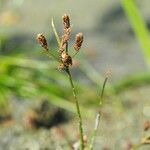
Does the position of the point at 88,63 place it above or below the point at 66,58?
above

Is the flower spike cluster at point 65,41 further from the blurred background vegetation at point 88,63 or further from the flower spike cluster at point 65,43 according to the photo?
the blurred background vegetation at point 88,63

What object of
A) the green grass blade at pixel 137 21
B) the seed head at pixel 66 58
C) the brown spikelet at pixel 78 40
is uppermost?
the green grass blade at pixel 137 21

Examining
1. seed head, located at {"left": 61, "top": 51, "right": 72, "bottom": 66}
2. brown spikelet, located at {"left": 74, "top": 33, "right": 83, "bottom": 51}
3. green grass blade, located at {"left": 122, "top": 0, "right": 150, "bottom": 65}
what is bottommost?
seed head, located at {"left": 61, "top": 51, "right": 72, "bottom": 66}

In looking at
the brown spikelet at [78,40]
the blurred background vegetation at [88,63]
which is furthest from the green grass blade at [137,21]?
the brown spikelet at [78,40]

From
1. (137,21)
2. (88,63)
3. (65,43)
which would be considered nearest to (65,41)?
(65,43)

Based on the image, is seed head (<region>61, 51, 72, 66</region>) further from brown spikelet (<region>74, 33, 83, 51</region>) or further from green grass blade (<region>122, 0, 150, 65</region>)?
green grass blade (<region>122, 0, 150, 65</region>)

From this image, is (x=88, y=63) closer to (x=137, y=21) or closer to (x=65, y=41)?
(x=137, y=21)

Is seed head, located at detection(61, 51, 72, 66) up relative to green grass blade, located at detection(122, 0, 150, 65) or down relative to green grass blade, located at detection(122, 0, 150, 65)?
down

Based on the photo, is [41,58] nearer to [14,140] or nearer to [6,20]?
[6,20]

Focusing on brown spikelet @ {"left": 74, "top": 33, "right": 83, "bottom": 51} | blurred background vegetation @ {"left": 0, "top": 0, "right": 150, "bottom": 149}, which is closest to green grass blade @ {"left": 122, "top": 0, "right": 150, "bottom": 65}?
blurred background vegetation @ {"left": 0, "top": 0, "right": 150, "bottom": 149}
